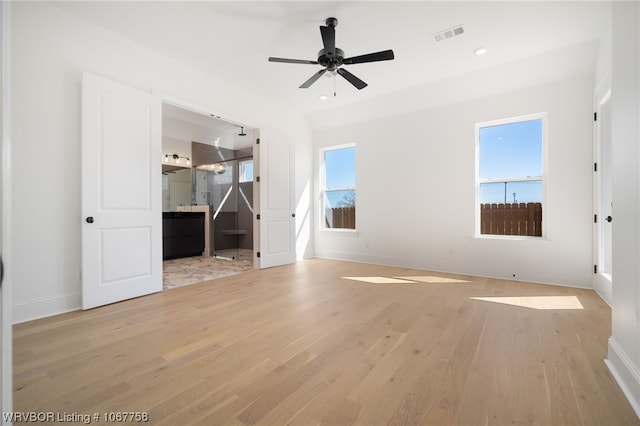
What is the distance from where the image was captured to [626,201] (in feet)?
5.08

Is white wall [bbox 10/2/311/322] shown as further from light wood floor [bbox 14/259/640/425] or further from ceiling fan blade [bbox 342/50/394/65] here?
ceiling fan blade [bbox 342/50/394/65]

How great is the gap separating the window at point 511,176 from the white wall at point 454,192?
0.52ft

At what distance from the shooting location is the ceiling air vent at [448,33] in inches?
119

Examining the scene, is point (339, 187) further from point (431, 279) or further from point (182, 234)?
point (182, 234)

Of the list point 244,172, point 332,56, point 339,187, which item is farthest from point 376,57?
point 244,172

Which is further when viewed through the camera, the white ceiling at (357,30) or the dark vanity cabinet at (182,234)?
the dark vanity cabinet at (182,234)

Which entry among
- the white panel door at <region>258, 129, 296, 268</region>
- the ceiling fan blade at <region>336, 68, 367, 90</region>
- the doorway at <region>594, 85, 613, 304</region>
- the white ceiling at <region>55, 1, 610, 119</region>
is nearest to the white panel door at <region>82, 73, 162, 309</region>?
the white ceiling at <region>55, 1, 610, 119</region>

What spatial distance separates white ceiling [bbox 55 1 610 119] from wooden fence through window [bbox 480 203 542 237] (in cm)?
194

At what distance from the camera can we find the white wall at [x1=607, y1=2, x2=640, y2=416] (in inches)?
56.6

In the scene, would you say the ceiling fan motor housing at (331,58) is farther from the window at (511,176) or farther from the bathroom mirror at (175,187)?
the bathroom mirror at (175,187)

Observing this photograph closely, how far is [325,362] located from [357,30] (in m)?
3.27

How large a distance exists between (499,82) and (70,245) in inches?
223

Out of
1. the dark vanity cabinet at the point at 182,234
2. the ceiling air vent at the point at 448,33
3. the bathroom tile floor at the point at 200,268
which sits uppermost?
the ceiling air vent at the point at 448,33

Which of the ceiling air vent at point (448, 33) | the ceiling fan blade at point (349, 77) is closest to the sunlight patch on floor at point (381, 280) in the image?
the ceiling fan blade at point (349, 77)
